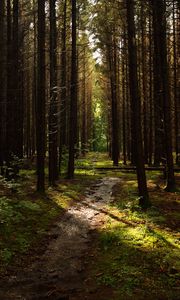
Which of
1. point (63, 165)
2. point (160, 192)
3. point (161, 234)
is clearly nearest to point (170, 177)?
point (160, 192)

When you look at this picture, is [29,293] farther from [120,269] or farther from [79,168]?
[79,168]

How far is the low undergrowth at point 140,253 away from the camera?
6.55 m

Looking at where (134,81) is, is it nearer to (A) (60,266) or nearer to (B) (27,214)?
(B) (27,214)

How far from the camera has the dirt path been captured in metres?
6.39

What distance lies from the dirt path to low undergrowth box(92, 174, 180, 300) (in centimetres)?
43

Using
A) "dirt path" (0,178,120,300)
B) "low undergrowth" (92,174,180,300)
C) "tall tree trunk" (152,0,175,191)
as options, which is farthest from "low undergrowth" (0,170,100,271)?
"tall tree trunk" (152,0,175,191)

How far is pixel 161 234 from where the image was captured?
9797mm

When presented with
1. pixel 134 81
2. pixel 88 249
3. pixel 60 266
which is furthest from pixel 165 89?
pixel 60 266

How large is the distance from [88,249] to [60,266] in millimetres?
1332

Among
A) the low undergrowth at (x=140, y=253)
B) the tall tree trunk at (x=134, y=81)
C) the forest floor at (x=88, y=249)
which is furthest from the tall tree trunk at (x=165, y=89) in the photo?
the tall tree trunk at (x=134, y=81)

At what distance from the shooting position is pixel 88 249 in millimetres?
8875

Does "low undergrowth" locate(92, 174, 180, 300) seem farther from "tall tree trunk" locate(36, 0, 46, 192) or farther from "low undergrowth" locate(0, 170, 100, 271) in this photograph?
"tall tree trunk" locate(36, 0, 46, 192)

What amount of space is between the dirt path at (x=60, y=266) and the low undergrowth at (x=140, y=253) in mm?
428

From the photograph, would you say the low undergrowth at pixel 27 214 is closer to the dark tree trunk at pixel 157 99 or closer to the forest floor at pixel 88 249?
the forest floor at pixel 88 249
